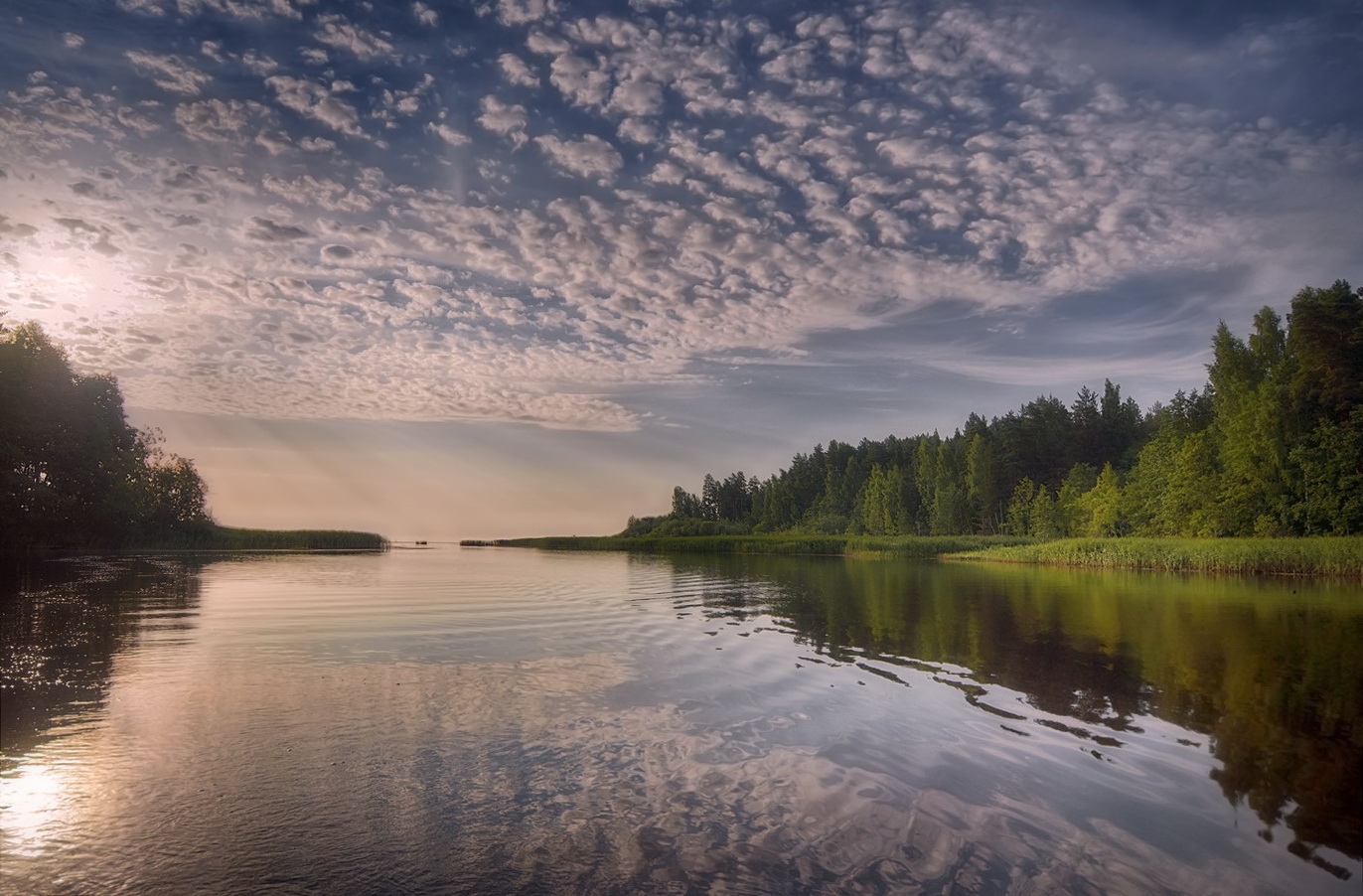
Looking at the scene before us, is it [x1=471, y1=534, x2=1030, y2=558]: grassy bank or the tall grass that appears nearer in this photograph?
the tall grass

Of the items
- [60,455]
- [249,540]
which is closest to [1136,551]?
[60,455]

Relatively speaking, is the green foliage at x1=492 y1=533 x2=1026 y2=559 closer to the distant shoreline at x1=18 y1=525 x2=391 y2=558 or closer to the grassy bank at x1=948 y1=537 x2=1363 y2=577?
the grassy bank at x1=948 y1=537 x2=1363 y2=577

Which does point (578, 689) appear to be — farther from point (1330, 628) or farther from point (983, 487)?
point (983, 487)

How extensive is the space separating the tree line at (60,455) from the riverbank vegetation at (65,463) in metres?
0.09

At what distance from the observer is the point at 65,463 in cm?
6291

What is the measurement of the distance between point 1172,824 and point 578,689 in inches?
356

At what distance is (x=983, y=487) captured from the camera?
436ft

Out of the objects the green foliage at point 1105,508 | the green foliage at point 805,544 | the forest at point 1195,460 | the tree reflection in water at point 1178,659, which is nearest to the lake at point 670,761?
the tree reflection in water at point 1178,659

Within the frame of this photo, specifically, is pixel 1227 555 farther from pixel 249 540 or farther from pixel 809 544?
pixel 249 540

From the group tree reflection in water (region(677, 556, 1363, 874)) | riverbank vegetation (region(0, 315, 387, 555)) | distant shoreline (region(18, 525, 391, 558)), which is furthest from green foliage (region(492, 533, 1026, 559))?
riverbank vegetation (region(0, 315, 387, 555))

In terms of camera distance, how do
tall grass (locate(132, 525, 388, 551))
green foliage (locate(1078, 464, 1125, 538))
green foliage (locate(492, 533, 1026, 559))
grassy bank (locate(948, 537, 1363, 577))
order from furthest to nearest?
green foliage (locate(492, 533, 1026, 559)) → green foliage (locate(1078, 464, 1125, 538)) → tall grass (locate(132, 525, 388, 551)) → grassy bank (locate(948, 537, 1363, 577))


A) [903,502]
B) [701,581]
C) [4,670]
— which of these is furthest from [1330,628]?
[903,502]

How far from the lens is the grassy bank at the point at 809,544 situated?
99438mm

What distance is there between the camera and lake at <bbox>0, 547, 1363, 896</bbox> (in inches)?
240
